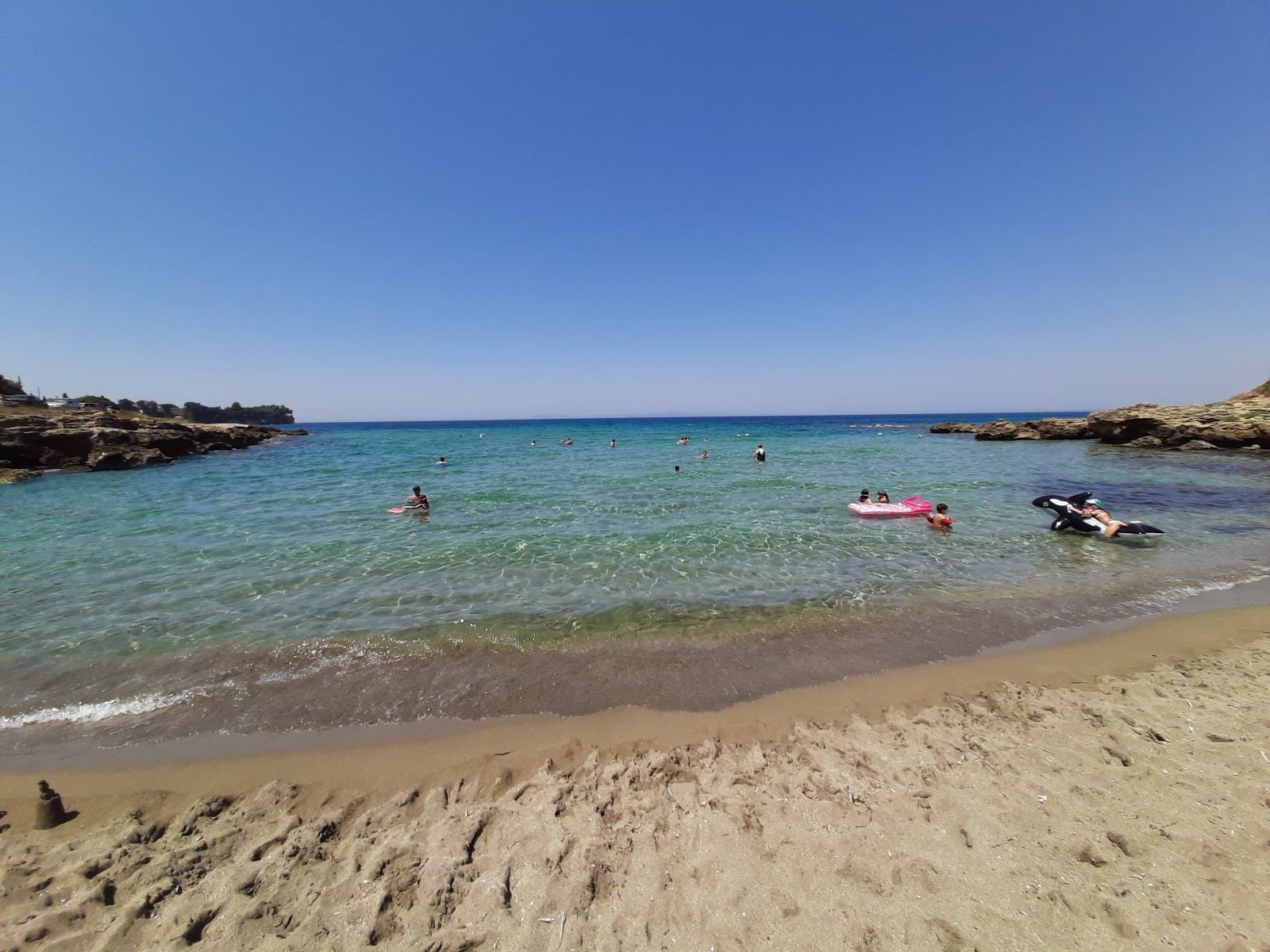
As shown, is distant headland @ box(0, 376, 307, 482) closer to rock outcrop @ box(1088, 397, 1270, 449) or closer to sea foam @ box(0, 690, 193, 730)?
sea foam @ box(0, 690, 193, 730)

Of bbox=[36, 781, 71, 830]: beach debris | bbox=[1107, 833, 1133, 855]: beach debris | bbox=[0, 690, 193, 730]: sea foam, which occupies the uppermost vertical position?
bbox=[1107, 833, 1133, 855]: beach debris

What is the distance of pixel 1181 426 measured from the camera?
35.0 m

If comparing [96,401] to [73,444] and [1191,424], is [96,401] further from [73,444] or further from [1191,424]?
[1191,424]

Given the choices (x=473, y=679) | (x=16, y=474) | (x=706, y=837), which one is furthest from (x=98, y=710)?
(x=16, y=474)

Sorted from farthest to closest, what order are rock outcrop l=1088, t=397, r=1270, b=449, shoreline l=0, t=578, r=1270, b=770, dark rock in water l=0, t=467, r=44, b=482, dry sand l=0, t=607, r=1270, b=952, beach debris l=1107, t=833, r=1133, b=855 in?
rock outcrop l=1088, t=397, r=1270, b=449 < dark rock in water l=0, t=467, r=44, b=482 < shoreline l=0, t=578, r=1270, b=770 < beach debris l=1107, t=833, r=1133, b=855 < dry sand l=0, t=607, r=1270, b=952

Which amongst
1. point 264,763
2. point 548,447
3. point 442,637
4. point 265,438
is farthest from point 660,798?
point 265,438

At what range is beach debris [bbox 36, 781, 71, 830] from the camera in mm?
4219

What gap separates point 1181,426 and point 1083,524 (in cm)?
3510

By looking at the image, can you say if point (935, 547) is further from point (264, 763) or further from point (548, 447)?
point (548, 447)

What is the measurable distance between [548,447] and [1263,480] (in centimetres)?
4677

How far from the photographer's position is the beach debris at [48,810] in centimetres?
422

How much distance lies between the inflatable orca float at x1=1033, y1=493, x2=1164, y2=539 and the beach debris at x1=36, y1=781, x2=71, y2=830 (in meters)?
19.7

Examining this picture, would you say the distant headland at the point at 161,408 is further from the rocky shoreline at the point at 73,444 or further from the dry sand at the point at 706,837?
the dry sand at the point at 706,837

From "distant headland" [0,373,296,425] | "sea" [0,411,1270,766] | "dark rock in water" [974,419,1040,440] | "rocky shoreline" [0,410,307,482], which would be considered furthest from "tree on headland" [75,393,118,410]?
"dark rock in water" [974,419,1040,440]
